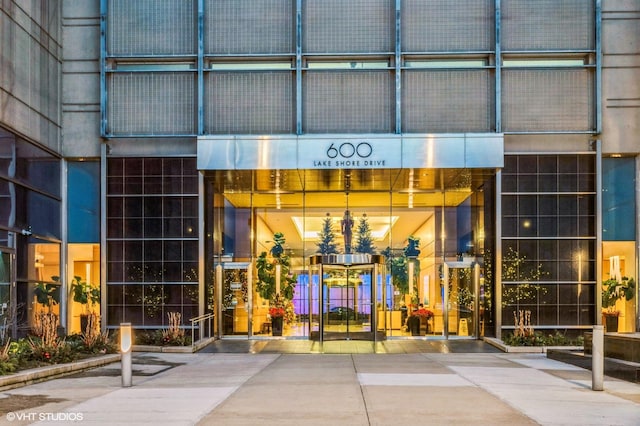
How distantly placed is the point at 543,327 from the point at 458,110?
6942 mm

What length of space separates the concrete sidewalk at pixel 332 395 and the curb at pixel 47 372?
0.22 meters

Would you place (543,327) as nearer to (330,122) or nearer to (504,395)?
(330,122)

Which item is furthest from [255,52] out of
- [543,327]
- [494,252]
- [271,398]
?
[271,398]

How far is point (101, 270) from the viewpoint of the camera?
74.4 feet

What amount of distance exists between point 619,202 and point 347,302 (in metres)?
8.88

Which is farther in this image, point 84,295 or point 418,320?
point 418,320

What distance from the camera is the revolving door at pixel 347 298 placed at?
77.7 feet

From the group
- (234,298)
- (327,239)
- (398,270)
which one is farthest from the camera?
(327,239)

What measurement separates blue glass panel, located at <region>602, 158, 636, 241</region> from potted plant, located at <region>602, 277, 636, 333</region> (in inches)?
53.5

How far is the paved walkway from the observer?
9.67 metres

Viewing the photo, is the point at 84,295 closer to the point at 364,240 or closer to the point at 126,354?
the point at 364,240

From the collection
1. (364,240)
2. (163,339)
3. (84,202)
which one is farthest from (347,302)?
(84,202)

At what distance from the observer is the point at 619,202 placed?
74.6 feet

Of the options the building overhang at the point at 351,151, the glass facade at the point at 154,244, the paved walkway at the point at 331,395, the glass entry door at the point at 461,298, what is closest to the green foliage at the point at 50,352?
the paved walkway at the point at 331,395
